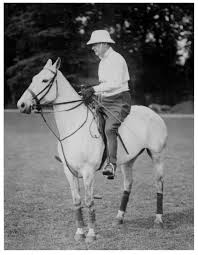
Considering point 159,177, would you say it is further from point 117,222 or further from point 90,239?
point 90,239

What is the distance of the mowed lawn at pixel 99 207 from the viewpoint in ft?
21.5

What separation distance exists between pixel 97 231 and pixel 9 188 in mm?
4201

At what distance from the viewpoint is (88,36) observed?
2155 centimetres

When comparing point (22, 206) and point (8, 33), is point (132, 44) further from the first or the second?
point (22, 206)

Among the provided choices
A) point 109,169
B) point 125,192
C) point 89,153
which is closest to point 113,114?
point 89,153

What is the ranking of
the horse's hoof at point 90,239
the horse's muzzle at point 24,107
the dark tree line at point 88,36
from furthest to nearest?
the dark tree line at point 88,36
the horse's hoof at point 90,239
the horse's muzzle at point 24,107

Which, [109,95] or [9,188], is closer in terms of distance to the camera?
[109,95]

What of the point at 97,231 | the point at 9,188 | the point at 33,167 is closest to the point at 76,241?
the point at 97,231

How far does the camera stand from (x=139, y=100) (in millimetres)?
25234

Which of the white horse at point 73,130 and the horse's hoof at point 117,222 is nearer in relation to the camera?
the white horse at point 73,130

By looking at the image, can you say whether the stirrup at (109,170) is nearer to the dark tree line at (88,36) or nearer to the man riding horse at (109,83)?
the man riding horse at (109,83)

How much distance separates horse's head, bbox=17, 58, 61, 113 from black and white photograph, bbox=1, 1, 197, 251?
1 centimetres

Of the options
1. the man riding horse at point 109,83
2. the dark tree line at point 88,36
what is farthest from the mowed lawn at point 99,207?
the dark tree line at point 88,36

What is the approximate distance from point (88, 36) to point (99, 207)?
14271 mm
